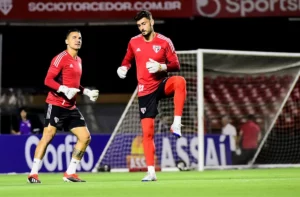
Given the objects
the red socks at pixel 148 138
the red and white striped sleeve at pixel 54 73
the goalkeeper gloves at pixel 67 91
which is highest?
the red and white striped sleeve at pixel 54 73

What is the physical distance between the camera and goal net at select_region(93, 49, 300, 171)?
15539mm

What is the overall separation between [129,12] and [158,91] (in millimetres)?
11722

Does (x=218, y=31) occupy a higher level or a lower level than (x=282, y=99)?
higher

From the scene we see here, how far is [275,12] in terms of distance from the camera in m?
20.7

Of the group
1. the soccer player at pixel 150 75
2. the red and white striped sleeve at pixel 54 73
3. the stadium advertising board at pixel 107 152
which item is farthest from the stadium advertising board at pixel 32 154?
the soccer player at pixel 150 75

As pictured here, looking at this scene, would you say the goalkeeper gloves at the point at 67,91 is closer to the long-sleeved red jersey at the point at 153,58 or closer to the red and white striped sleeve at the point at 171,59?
the long-sleeved red jersey at the point at 153,58

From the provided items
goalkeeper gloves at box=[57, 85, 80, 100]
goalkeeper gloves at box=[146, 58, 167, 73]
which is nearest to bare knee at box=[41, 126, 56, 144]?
goalkeeper gloves at box=[57, 85, 80, 100]

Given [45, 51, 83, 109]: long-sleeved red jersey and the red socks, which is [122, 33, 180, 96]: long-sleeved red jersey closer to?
the red socks

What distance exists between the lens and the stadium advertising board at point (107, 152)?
15117 mm

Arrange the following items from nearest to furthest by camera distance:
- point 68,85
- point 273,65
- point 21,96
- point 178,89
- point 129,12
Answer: point 178,89
point 68,85
point 273,65
point 129,12
point 21,96

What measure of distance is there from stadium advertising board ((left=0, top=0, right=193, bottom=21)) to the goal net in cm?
357

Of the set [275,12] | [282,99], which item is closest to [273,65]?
[282,99]

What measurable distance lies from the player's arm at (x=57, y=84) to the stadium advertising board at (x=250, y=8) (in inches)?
439

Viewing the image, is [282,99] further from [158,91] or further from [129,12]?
[158,91]
